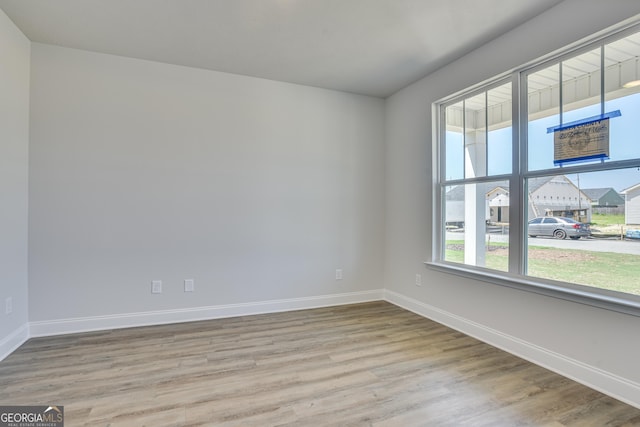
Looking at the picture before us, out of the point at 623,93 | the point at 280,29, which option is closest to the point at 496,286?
the point at 623,93

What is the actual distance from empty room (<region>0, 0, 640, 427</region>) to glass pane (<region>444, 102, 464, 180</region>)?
0.09 ft

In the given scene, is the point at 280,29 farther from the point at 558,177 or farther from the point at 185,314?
the point at 185,314

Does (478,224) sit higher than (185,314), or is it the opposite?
(478,224)

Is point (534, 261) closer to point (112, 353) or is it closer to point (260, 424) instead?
point (260, 424)

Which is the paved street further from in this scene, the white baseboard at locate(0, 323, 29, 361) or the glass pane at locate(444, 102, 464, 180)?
the white baseboard at locate(0, 323, 29, 361)

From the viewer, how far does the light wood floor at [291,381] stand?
175cm

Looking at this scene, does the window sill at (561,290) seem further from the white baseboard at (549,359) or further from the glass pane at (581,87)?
the glass pane at (581,87)

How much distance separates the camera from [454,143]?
3.31 meters

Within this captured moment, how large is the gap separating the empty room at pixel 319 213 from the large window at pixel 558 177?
16 millimetres

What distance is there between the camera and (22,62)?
267 cm

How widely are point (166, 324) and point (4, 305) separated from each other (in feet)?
4.05

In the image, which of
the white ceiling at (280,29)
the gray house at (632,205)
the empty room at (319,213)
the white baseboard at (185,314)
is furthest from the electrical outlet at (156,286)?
the gray house at (632,205)

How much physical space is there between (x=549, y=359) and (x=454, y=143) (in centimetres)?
212

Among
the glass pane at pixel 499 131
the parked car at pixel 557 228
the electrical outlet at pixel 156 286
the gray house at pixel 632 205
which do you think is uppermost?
the glass pane at pixel 499 131
